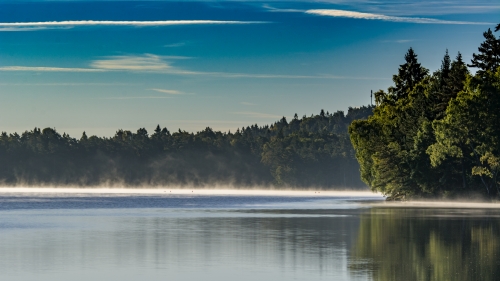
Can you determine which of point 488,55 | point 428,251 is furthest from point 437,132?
point 428,251

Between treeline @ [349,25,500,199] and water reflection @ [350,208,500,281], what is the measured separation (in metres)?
37.3

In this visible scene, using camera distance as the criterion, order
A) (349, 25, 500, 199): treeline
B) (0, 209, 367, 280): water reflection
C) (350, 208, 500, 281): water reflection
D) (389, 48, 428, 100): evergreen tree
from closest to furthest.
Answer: (350, 208, 500, 281): water reflection
(0, 209, 367, 280): water reflection
(349, 25, 500, 199): treeline
(389, 48, 428, 100): evergreen tree

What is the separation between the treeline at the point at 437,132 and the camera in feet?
262

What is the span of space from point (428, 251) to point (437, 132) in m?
55.5

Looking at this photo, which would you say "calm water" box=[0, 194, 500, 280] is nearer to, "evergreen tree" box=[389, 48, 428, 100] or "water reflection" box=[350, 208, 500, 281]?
"water reflection" box=[350, 208, 500, 281]

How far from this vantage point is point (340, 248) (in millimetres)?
29453

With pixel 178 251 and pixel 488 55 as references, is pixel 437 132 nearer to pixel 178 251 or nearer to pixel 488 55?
pixel 488 55

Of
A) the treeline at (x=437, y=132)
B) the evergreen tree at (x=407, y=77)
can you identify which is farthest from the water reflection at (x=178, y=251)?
the evergreen tree at (x=407, y=77)

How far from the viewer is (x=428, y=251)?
2820 centimetres

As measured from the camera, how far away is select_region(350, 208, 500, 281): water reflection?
2236 centimetres

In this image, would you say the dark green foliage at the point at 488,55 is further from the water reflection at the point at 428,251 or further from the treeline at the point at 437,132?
the water reflection at the point at 428,251

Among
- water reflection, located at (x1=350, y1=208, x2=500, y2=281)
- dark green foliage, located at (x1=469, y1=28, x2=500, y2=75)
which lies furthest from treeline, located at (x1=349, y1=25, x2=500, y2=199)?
water reflection, located at (x1=350, y1=208, x2=500, y2=281)

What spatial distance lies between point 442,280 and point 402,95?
86.4 m

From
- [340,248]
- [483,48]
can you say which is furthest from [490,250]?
[483,48]
